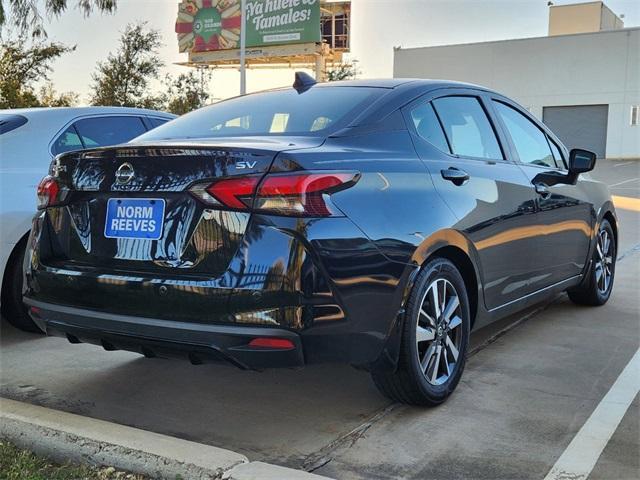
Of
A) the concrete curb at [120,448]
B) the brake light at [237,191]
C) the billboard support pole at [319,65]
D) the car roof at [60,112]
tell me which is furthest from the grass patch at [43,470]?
the billboard support pole at [319,65]

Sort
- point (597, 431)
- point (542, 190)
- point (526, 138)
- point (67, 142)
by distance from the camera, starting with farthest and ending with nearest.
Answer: point (67, 142)
point (526, 138)
point (542, 190)
point (597, 431)

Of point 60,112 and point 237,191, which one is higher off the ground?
point 60,112

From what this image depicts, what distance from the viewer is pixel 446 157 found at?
371cm

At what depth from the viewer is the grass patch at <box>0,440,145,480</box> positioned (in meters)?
2.76

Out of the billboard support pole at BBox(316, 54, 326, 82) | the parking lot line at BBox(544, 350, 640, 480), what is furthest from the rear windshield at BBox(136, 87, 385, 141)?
the billboard support pole at BBox(316, 54, 326, 82)

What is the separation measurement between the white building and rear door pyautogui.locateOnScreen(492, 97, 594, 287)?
119 ft

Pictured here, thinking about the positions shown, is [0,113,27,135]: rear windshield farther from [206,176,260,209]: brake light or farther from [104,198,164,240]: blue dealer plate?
[206,176,260,209]: brake light

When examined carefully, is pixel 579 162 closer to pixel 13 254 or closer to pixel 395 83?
pixel 395 83

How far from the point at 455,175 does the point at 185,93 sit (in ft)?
117

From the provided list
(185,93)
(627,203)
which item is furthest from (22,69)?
(627,203)

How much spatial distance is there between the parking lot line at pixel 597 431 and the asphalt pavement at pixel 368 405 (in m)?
0.03

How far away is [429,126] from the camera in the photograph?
3762mm

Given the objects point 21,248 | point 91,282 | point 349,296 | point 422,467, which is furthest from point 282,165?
point 21,248

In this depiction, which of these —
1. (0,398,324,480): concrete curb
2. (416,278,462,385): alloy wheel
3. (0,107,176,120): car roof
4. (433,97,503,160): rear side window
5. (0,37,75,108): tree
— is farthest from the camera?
(0,37,75,108): tree
